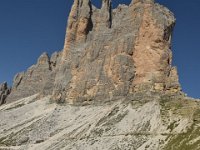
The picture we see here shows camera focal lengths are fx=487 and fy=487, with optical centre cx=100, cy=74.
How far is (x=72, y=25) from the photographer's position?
471 ft

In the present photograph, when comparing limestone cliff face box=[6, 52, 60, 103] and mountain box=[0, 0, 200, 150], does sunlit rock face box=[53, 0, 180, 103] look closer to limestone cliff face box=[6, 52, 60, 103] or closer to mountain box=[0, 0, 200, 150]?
mountain box=[0, 0, 200, 150]

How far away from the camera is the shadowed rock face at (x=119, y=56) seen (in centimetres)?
11788

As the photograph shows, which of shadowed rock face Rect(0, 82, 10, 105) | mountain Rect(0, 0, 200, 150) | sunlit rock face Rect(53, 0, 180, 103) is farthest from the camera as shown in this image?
shadowed rock face Rect(0, 82, 10, 105)

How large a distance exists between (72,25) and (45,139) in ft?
156

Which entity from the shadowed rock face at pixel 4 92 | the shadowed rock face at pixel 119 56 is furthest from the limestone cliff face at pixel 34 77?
the shadowed rock face at pixel 119 56

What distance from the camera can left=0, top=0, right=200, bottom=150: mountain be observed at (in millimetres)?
93312

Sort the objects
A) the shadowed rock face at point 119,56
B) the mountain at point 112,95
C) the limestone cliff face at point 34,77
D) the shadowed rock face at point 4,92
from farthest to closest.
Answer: the shadowed rock face at point 4,92 < the limestone cliff face at point 34,77 < the shadowed rock face at point 119,56 < the mountain at point 112,95

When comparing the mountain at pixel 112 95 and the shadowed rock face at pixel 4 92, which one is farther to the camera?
the shadowed rock face at pixel 4 92

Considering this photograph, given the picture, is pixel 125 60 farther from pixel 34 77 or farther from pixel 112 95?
pixel 34 77

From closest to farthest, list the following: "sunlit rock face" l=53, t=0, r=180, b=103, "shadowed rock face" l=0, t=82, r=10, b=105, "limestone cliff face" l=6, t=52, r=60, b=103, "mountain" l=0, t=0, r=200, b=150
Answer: "mountain" l=0, t=0, r=200, b=150 < "sunlit rock face" l=53, t=0, r=180, b=103 < "limestone cliff face" l=6, t=52, r=60, b=103 < "shadowed rock face" l=0, t=82, r=10, b=105

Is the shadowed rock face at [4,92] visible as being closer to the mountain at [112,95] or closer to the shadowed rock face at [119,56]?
the mountain at [112,95]

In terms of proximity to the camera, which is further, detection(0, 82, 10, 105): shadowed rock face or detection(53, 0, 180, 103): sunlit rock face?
detection(0, 82, 10, 105): shadowed rock face

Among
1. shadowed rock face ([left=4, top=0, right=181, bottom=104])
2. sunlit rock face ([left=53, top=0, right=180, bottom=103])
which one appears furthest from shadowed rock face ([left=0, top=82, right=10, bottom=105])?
sunlit rock face ([left=53, top=0, right=180, bottom=103])

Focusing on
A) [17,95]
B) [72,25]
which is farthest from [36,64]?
[72,25]
